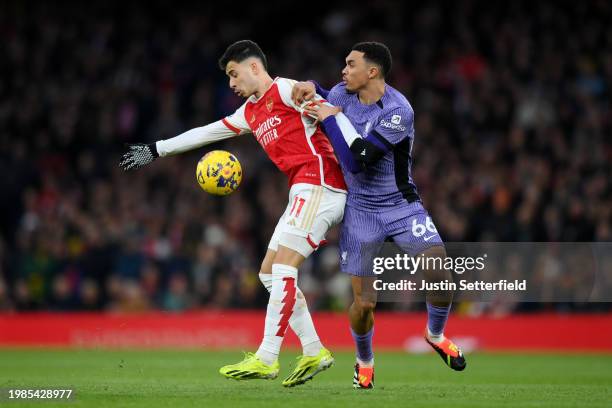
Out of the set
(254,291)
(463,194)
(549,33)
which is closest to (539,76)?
(549,33)

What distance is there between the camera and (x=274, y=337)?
827 centimetres

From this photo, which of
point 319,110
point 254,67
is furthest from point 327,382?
point 254,67

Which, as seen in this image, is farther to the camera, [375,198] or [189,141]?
[189,141]

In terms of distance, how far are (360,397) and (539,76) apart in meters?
12.1

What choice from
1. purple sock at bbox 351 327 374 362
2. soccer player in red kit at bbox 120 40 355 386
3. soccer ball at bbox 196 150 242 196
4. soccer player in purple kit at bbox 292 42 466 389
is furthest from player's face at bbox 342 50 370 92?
purple sock at bbox 351 327 374 362

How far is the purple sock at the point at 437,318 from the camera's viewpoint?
8891 mm

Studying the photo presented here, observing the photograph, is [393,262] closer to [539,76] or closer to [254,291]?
[254,291]

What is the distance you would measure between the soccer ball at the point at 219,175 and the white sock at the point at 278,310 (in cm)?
82

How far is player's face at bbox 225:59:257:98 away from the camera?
8.64 m

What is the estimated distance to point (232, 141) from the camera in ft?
65.4

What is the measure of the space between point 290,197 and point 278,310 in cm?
91

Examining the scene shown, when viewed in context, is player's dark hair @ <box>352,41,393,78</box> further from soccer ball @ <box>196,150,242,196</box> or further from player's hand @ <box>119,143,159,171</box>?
player's hand @ <box>119,143,159,171</box>

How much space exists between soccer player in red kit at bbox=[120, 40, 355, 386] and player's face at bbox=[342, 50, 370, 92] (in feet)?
1.50

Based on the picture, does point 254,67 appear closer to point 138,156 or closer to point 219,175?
point 219,175
